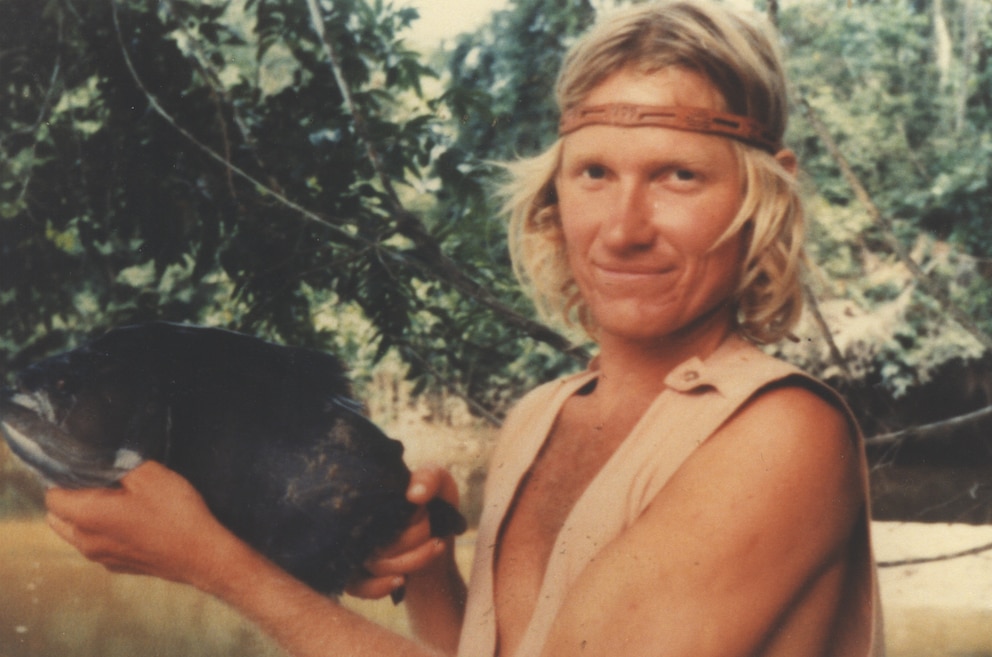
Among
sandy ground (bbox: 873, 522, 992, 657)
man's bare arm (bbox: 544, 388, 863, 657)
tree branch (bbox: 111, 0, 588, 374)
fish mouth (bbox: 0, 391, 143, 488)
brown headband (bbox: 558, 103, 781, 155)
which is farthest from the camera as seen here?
tree branch (bbox: 111, 0, 588, 374)

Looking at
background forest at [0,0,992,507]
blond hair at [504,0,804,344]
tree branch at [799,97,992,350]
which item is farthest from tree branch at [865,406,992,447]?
blond hair at [504,0,804,344]

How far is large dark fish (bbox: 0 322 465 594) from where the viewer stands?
158 centimetres

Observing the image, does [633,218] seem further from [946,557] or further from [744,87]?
[946,557]

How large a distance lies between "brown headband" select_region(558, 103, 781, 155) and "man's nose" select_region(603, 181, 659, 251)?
90mm

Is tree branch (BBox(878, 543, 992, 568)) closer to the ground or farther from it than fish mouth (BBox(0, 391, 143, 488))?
closer to the ground

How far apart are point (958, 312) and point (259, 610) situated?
1384 millimetres

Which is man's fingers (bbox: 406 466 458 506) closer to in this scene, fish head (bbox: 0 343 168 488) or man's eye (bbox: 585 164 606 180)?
fish head (bbox: 0 343 168 488)

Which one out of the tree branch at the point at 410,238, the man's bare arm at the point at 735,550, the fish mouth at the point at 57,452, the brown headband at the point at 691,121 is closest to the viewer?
the man's bare arm at the point at 735,550

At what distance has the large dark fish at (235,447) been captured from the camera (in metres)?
1.58

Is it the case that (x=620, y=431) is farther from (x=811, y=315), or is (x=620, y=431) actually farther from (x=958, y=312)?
(x=958, y=312)

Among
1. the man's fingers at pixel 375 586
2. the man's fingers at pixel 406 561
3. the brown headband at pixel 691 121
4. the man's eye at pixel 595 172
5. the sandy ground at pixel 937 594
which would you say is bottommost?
the sandy ground at pixel 937 594

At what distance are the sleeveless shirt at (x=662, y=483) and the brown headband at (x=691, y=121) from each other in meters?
0.30

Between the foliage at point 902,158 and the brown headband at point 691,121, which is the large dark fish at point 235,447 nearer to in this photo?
the brown headband at point 691,121

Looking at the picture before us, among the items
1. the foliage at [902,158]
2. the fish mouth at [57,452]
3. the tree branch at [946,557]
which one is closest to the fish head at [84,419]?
the fish mouth at [57,452]
